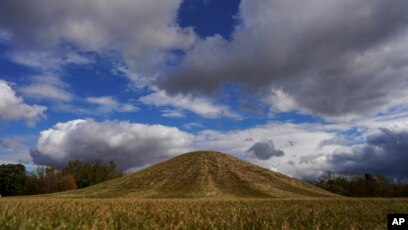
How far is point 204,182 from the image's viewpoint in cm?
9425

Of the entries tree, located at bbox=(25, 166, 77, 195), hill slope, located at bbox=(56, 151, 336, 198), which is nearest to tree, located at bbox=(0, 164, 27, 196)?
tree, located at bbox=(25, 166, 77, 195)

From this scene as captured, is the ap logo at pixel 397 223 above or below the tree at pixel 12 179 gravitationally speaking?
below

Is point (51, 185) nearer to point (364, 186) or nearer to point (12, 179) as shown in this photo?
point (12, 179)

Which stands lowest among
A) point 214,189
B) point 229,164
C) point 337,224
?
point 337,224

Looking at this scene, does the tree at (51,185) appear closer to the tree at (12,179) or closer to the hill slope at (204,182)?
the tree at (12,179)

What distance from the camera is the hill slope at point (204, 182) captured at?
288 ft

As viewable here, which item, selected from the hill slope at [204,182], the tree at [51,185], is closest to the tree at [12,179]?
the tree at [51,185]

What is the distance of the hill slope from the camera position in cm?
8788

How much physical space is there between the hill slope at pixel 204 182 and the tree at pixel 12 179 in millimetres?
90501

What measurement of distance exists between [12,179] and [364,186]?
138861 mm

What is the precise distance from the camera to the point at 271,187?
306 feet

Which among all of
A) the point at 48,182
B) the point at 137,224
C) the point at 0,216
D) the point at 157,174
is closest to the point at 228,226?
the point at 137,224

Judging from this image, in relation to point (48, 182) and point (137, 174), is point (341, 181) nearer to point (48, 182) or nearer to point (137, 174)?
point (137, 174)

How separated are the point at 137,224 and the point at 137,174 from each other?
3977 inches
